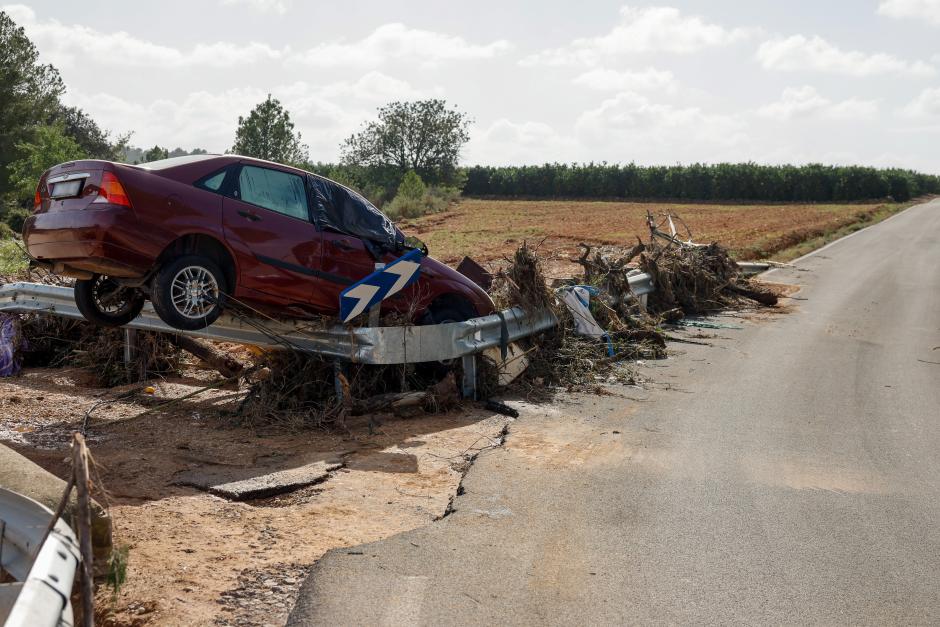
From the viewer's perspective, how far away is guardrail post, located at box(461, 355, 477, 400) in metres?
9.02

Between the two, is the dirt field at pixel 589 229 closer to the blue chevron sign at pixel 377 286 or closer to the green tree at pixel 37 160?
the blue chevron sign at pixel 377 286

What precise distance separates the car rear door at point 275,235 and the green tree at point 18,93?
56.6 metres

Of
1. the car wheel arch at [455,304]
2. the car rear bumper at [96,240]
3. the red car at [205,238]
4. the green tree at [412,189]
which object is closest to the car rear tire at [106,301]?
the red car at [205,238]

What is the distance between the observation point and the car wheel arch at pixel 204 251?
291 inches

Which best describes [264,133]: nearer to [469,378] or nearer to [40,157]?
[40,157]

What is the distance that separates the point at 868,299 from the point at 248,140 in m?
47.4

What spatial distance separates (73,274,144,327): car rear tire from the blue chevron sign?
2119 millimetres

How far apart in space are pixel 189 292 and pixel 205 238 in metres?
→ 0.51

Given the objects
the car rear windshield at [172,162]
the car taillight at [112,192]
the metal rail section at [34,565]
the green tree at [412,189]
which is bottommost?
the metal rail section at [34,565]

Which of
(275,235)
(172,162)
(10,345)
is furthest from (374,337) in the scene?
(10,345)

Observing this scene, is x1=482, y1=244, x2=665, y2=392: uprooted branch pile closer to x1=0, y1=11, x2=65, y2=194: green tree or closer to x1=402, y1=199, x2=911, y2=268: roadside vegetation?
x1=402, y1=199, x2=911, y2=268: roadside vegetation

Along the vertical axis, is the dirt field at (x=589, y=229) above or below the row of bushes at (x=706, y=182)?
below

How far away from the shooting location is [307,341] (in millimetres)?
8234

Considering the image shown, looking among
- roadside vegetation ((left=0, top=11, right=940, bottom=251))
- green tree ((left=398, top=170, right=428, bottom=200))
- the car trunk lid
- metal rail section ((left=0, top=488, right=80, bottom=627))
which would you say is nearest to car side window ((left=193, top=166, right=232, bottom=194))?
the car trunk lid
